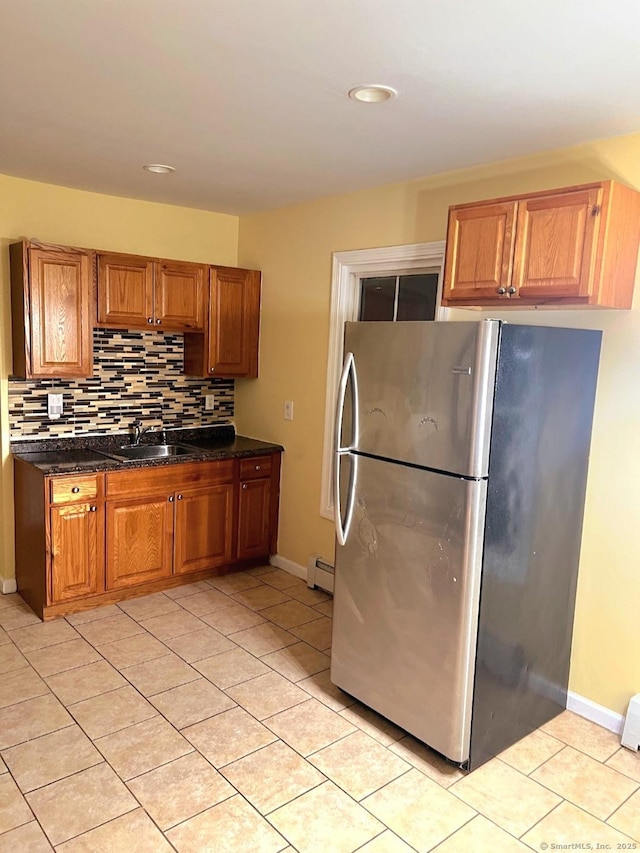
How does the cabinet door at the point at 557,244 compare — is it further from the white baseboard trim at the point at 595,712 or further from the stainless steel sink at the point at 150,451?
the stainless steel sink at the point at 150,451

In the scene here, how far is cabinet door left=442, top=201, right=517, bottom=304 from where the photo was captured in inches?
98.2

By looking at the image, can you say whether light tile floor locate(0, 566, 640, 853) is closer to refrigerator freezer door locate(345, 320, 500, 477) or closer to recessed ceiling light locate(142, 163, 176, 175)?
refrigerator freezer door locate(345, 320, 500, 477)

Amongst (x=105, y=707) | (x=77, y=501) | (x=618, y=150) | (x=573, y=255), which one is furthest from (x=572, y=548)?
(x=77, y=501)

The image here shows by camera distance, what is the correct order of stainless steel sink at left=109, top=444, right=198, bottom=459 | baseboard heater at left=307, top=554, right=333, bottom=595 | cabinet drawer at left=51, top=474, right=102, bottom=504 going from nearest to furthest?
1. cabinet drawer at left=51, top=474, right=102, bottom=504
2. baseboard heater at left=307, top=554, right=333, bottom=595
3. stainless steel sink at left=109, top=444, right=198, bottom=459

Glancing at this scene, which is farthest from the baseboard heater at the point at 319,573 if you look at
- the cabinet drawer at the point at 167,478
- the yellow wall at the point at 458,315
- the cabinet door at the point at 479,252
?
the cabinet door at the point at 479,252

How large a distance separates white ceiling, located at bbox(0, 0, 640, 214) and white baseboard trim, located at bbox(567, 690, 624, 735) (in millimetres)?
2318

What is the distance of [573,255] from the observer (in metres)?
2.30

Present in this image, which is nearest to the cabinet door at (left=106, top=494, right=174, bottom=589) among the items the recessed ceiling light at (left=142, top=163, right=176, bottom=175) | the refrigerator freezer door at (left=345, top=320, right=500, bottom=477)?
the refrigerator freezer door at (left=345, top=320, right=500, bottom=477)

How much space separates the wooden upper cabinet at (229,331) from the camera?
4.12 m

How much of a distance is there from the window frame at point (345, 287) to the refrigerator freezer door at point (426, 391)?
3.02 feet

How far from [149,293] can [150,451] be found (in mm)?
1022

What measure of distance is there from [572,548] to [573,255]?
3.93 ft

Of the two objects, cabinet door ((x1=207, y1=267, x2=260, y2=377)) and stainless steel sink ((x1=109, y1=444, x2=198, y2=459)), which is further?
cabinet door ((x1=207, y1=267, x2=260, y2=377))

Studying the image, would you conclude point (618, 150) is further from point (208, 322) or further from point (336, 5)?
point (208, 322)
